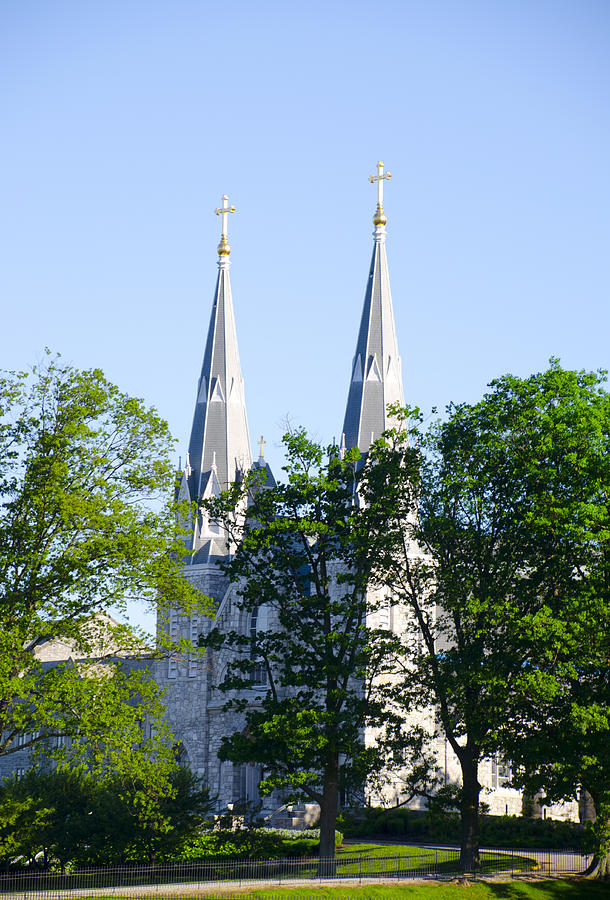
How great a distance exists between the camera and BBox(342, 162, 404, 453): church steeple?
53.6m

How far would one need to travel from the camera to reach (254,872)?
29516 mm

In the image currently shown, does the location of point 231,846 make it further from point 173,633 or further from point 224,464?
point 224,464

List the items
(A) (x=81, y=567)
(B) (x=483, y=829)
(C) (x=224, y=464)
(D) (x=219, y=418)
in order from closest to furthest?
(A) (x=81, y=567) → (B) (x=483, y=829) → (C) (x=224, y=464) → (D) (x=219, y=418)

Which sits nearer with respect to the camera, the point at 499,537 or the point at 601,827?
the point at 601,827

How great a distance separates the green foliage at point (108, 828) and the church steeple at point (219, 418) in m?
23.1

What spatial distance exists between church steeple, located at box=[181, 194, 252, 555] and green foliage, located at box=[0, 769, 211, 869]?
2313 cm

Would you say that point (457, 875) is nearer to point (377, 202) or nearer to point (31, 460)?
point (31, 460)

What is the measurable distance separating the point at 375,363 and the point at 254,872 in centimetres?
2976

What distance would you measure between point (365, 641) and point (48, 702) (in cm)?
981

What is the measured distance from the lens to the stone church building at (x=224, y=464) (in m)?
52.4

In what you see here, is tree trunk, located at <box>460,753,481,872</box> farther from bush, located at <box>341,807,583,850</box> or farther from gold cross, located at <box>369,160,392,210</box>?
gold cross, located at <box>369,160,392,210</box>

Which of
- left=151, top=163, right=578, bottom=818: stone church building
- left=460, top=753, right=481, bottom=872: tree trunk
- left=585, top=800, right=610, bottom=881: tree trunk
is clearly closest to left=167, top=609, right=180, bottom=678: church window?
left=151, top=163, right=578, bottom=818: stone church building

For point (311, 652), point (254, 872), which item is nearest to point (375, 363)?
point (311, 652)

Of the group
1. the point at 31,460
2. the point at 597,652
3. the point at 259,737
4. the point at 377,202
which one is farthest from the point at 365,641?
the point at 377,202
